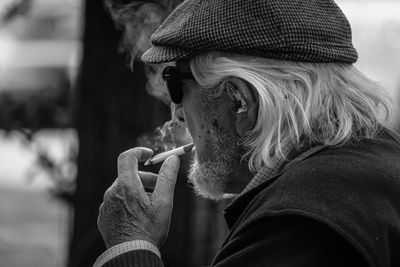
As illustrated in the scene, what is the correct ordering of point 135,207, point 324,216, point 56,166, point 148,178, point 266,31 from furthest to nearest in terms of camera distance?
1. point 56,166
2. point 148,178
3. point 135,207
4. point 266,31
5. point 324,216

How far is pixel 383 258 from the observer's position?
208cm

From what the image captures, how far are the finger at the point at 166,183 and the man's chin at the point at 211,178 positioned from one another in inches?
4.2

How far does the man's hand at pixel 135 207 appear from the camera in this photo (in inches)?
97.3

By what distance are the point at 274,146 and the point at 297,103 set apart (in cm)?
14

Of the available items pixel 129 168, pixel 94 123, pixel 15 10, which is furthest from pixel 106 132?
pixel 129 168

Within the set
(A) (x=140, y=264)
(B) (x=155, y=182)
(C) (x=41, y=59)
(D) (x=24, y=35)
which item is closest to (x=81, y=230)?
(B) (x=155, y=182)

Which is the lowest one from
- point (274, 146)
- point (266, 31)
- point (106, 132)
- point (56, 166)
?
point (56, 166)

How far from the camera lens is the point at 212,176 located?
8.48ft

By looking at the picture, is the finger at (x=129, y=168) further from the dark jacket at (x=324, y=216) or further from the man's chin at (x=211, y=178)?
the dark jacket at (x=324, y=216)

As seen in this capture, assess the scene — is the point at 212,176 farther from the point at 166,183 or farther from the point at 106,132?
the point at 106,132

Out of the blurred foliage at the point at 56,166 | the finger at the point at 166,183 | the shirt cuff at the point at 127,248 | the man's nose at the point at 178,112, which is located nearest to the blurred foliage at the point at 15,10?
the blurred foliage at the point at 56,166

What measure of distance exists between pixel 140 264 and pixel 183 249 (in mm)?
2405

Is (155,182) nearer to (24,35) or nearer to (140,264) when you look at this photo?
(140,264)

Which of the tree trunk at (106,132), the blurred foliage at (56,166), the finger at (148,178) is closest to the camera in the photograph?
the finger at (148,178)
